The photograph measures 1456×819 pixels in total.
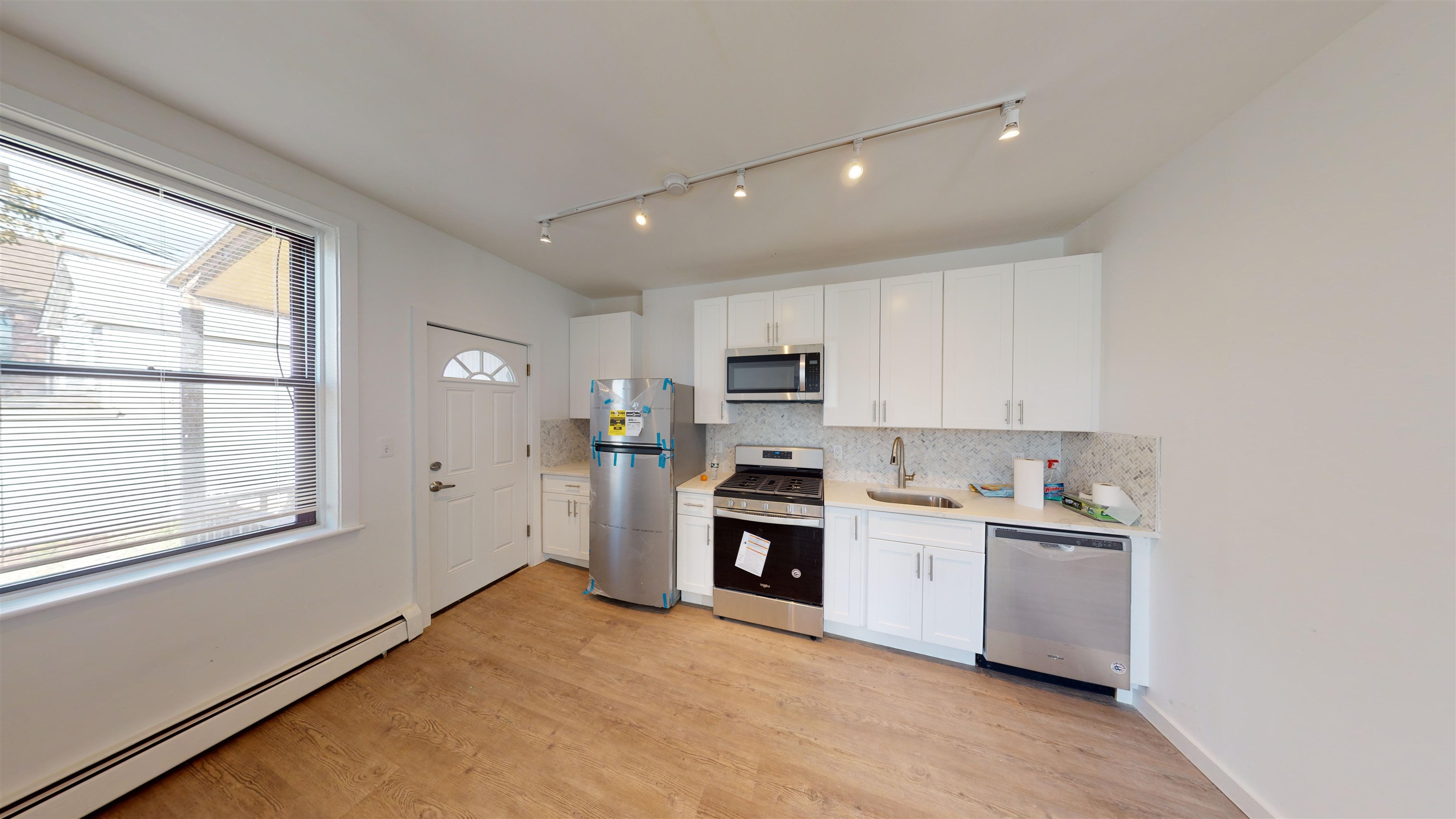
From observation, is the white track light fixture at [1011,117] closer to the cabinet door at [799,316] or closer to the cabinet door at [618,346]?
the cabinet door at [799,316]

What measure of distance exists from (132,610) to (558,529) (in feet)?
6.74

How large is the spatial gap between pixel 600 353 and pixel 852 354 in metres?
2.24

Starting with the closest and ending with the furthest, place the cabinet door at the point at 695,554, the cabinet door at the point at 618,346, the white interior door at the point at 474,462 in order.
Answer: the white interior door at the point at 474,462 < the cabinet door at the point at 695,554 < the cabinet door at the point at 618,346

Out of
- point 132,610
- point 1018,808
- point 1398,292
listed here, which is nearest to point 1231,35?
point 1398,292

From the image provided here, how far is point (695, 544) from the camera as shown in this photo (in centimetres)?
271

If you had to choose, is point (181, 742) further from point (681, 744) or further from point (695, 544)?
point (695, 544)

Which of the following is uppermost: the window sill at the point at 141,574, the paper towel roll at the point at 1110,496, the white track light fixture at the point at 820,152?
the white track light fixture at the point at 820,152

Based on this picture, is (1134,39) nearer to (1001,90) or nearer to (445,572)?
(1001,90)

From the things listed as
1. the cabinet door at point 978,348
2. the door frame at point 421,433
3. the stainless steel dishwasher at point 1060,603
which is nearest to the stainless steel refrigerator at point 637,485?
the door frame at point 421,433

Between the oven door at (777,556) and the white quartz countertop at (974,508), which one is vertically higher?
the white quartz countertop at (974,508)

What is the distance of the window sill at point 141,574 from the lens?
126 cm

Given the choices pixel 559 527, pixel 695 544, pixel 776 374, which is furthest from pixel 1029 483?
pixel 559 527

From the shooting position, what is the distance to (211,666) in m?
1.61

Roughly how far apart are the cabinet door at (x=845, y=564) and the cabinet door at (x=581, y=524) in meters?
2.05
